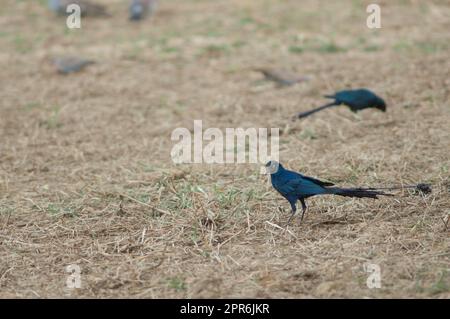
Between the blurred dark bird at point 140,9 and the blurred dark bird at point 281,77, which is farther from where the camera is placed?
the blurred dark bird at point 140,9

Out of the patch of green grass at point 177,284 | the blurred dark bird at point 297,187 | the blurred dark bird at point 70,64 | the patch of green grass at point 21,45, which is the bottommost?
the patch of green grass at point 177,284

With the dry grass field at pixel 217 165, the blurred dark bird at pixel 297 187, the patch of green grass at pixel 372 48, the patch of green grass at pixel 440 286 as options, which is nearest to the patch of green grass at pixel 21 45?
the dry grass field at pixel 217 165

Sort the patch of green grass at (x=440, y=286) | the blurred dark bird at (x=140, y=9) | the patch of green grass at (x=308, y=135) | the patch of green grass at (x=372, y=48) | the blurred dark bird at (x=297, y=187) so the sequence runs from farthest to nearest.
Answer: the blurred dark bird at (x=140, y=9) → the patch of green grass at (x=372, y=48) → the patch of green grass at (x=308, y=135) → the blurred dark bird at (x=297, y=187) → the patch of green grass at (x=440, y=286)

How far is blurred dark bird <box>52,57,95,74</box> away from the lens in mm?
8375

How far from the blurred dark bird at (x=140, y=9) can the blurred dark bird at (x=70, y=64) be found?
2458 mm

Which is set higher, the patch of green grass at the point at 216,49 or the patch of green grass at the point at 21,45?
the patch of green grass at the point at 21,45

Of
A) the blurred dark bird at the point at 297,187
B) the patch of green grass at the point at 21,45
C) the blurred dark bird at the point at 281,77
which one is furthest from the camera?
the patch of green grass at the point at 21,45

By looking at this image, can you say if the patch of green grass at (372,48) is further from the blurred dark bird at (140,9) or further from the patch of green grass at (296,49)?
the blurred dark bird at (140,9)

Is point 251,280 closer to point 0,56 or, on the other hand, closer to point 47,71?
point 47,71

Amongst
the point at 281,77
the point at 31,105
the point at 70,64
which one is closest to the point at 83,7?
the point at 70,64

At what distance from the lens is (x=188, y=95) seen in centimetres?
746

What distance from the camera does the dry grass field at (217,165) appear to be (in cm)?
360

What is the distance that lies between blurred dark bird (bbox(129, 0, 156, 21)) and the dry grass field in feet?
1.12

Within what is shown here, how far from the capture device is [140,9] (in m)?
10.8
